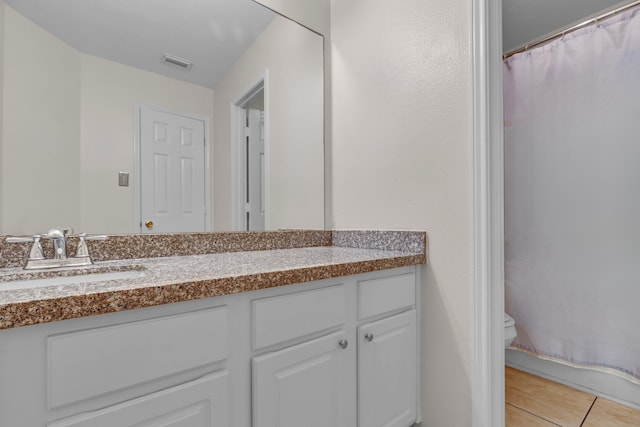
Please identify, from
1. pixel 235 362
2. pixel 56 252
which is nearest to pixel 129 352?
pixel 235 362

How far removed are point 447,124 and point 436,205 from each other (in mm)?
305

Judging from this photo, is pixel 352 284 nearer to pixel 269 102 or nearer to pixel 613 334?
pixel 269 102

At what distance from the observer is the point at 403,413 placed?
118 centimetres

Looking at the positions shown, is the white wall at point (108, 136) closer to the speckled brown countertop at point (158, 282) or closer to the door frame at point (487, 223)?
the speckled brown countertop at point (158, 282)

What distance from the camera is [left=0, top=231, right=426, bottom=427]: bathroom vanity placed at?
0.55m

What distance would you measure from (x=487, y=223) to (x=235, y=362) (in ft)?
2.93

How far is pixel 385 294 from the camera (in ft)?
3.67

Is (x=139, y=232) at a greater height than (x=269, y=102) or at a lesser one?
lesser

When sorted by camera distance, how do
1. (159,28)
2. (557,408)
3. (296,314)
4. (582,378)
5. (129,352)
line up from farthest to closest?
1. (582,378)
2. (557,408)
3. (159,28)
4. (296,314)
5. (129,352)

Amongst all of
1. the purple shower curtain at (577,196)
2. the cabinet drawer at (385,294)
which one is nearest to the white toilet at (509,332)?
the purple shower curtain at (577,196)

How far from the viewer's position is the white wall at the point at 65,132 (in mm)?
924

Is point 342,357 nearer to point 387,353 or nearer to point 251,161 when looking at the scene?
point 387,353

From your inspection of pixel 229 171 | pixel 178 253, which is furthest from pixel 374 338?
pixel 229 171

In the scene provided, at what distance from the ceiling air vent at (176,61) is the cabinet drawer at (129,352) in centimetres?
98
